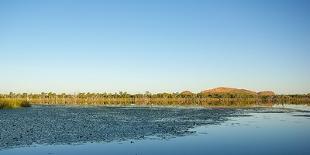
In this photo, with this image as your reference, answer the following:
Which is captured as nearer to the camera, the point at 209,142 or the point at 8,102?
the point at 209,142

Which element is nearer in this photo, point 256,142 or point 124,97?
point 256,142

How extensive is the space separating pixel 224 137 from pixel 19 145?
1251cm

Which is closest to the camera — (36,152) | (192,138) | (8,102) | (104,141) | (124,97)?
(36,152)

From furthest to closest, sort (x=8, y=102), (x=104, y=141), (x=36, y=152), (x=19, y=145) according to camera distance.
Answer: (x=8, y=102) < (x=104, y=141) < (x=19, y=145) < (x=36, y=152)

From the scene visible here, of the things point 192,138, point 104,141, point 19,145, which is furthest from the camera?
point 192,138

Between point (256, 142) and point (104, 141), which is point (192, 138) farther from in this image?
point (104, 141)

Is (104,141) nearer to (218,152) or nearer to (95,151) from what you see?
(95,151)

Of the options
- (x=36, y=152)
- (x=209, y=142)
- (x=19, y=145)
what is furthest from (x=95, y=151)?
(x=209, y=142)

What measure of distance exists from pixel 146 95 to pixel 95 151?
133152 mm

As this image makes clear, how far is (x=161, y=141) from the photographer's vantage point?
75.2 feet

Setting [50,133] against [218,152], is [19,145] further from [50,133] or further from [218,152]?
[218,152]

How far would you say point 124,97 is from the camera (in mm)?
148000

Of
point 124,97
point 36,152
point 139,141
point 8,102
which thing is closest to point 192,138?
point 139,141

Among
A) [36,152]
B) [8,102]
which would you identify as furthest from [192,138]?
[8,102]
